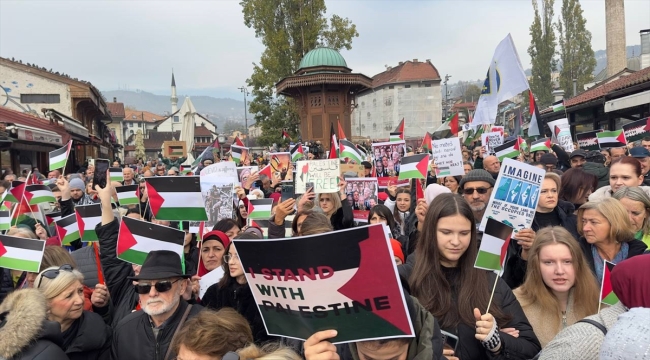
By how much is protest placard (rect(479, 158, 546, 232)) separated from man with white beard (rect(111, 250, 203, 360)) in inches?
97.2

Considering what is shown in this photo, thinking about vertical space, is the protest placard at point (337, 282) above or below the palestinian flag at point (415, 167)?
below

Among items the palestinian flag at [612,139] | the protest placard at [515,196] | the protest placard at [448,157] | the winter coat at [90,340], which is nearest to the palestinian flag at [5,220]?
the winter coat at [90,340]

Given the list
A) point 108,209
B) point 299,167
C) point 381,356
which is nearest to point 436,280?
point 381,356

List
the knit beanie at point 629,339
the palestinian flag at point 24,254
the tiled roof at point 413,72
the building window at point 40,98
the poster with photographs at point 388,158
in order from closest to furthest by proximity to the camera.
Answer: the knit beanie at point 629,339 < the palestinian flag at point 24,254 < the poster with photographs at point 388,158 < the building window at point 40,98 < the tiled roof at point 413,72

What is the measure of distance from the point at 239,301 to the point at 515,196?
2.40m

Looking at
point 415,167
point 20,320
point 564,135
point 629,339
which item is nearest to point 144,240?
point 20,320

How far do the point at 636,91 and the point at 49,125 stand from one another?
2511 cm

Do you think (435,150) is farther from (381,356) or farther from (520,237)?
(381,356)

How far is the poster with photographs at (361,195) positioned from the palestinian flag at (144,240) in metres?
3.02

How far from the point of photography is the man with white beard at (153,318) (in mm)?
3090

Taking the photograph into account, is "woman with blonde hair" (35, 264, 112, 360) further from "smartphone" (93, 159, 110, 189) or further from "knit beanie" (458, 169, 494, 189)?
"smartphone" (93, 159, 110, 189)

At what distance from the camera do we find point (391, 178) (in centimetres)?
809

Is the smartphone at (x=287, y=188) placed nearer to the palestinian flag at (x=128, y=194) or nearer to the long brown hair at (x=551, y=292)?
the palestinian flag at (x=128, y=194)

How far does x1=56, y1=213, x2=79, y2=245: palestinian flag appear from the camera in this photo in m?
5.98
